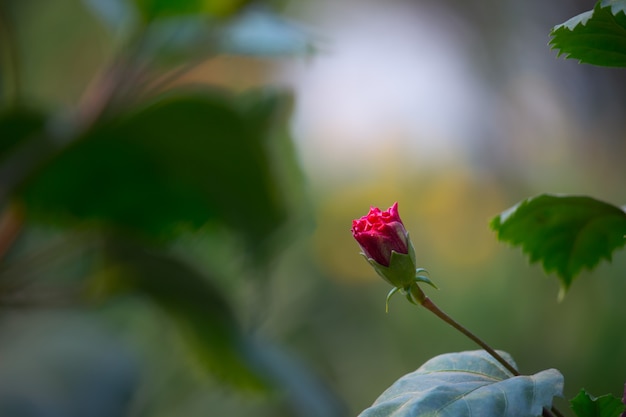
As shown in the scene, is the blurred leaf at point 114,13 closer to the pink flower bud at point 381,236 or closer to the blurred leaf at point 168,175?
the blurred leaf at point 168,175

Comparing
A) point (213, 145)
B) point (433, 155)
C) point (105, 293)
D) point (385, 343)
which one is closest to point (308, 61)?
point (213, 145)

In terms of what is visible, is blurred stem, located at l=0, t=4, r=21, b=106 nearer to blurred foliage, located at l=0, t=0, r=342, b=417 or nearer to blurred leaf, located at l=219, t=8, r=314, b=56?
blurred foliage, located at l=0, t=0, r=342, b=417

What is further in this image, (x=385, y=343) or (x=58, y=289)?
(x=385, y=343)

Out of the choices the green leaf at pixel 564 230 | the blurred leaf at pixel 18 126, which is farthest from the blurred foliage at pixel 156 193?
the green leaf at pixel 564 230

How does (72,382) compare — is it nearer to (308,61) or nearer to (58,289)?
(58,289)

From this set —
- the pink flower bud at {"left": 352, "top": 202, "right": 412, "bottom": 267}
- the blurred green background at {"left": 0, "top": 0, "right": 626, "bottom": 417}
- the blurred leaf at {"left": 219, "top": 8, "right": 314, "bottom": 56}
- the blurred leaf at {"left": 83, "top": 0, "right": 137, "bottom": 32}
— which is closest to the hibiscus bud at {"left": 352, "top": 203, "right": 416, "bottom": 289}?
the pink flower bud at {"left": 352, "top": 202, "right": 412, "bottom": 267}

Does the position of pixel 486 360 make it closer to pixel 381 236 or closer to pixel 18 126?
pixel 381 236

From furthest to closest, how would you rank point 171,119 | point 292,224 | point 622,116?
1. point 622,116
2. point 292,224
3. point 171,119
